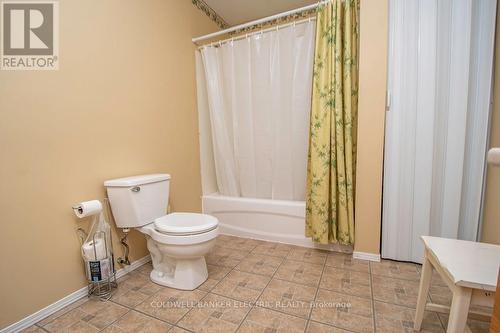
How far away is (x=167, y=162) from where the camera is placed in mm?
1942

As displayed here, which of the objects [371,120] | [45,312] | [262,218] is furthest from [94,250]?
[371,120]

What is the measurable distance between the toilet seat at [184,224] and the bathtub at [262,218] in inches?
28.3

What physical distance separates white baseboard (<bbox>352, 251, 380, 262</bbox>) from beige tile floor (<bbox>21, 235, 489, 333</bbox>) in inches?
1.6

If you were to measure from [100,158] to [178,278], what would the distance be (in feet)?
3.03

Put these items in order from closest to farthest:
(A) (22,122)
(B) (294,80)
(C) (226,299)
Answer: (A) (22,122)
(C) (226,299)
(B) (294,80)

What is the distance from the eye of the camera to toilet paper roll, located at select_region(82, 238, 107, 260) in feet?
4.25

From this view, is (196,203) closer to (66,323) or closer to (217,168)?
(217,168)

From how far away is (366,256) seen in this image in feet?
5.64

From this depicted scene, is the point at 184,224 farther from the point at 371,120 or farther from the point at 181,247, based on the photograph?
the point at 371,120

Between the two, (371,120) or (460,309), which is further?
(371,120)

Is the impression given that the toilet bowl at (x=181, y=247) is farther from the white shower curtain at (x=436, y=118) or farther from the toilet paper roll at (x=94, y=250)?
the white shower curtain at (x=436, y=118)

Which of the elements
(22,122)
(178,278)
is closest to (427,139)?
(178,278)

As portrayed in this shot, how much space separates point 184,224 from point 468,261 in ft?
4.67

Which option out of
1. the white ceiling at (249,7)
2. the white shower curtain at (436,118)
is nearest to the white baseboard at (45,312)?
the white shower curtain at (436,118)
